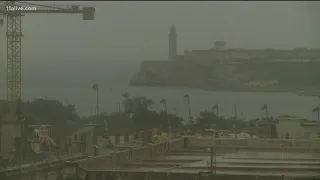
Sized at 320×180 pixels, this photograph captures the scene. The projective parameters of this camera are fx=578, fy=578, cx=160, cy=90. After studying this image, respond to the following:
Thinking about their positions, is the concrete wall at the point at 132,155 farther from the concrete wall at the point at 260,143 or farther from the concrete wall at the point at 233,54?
the concrete wall at the point at 233,54

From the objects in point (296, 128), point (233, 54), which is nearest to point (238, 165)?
point (296, 128)

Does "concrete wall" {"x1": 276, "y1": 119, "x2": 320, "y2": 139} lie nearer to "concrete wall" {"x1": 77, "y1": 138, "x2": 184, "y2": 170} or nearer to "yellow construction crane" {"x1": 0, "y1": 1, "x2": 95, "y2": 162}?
"concrete wall" {"x1": 77, "y1": 138, "x2": 184, "y2": 170}

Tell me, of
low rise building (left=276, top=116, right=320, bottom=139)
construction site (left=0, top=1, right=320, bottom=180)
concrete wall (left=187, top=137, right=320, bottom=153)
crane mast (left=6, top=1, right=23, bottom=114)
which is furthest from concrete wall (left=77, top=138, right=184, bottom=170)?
crane mast (left=6, top=1, right=23, bottom=114)

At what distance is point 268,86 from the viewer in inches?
276

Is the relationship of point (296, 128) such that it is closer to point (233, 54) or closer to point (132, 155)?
point (233, 54)

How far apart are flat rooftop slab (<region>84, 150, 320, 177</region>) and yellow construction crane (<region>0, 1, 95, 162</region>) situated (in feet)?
9.97

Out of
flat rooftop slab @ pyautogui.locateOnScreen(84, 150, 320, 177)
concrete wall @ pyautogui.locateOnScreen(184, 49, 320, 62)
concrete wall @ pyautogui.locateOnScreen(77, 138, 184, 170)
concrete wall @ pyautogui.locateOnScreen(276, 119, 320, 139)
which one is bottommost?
flat rooftop slab @ pyautogui.locateOnScreen(84, 150, 320, 177)

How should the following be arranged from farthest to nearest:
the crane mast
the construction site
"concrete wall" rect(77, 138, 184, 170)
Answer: the crane mast → "concrete wall" rect(77, 138, 184, 170) → the construction site

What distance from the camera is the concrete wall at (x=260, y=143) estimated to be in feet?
19.9

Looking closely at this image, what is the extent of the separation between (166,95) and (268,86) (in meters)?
2.52

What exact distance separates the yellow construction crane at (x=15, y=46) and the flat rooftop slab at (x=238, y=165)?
3.04 m

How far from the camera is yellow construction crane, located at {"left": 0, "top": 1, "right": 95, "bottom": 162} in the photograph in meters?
8.16

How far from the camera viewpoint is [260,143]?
6543 millimetres

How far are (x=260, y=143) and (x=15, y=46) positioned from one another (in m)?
5.98
